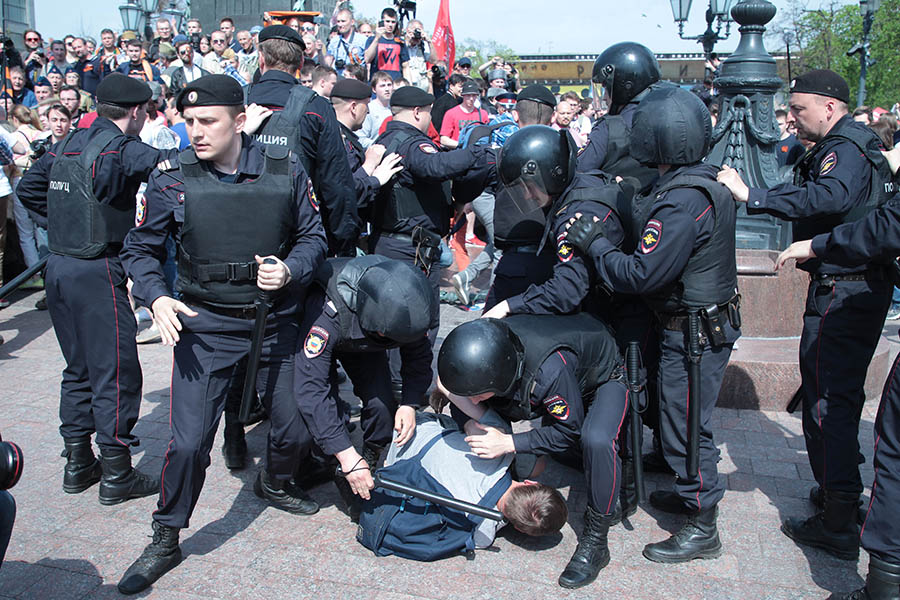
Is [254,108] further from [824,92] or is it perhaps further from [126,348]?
[824,92]

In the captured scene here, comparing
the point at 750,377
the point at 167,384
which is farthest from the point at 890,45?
the point at 167,384

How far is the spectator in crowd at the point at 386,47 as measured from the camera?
A: 432 inches

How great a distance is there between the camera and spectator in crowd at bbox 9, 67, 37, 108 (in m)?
10.8

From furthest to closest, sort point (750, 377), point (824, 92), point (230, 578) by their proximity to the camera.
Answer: point (750, 377), point (824, 92), point (230, 578)

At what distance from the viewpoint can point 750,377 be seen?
17.0 ft

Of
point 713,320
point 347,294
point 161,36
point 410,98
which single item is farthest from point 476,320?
point 161,36

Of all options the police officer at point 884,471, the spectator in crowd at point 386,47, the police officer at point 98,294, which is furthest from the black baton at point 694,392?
the spectator in crowd at point 386,47

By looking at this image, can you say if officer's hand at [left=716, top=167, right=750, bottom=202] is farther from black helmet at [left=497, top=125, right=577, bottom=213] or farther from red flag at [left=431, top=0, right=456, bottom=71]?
red flag at [left=431, top=0, right=456, bottom=71]

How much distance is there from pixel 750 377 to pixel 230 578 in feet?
11.5

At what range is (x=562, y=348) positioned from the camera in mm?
3418

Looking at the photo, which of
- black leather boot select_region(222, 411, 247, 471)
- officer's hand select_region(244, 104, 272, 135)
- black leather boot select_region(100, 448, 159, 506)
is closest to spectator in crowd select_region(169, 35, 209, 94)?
officer's hand select_region(244, 104, 272, 135)

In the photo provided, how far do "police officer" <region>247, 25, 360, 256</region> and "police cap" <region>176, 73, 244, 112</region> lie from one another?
0.88m

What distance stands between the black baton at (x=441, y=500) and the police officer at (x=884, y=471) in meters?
1.40

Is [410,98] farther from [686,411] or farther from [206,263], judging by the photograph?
[686,411]
